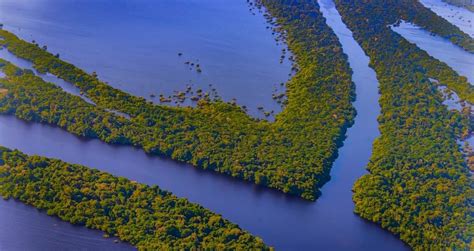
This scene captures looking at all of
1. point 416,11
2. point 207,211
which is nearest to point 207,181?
point 207,211

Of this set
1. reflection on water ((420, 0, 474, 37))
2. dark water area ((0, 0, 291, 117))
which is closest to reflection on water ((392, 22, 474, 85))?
reflection on water ((420, 0, 474, 37))

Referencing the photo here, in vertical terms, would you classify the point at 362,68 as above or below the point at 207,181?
above

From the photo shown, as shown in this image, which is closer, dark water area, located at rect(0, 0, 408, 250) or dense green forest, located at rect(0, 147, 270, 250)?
dense green forest, located at rect(0, 147, 270, 250)

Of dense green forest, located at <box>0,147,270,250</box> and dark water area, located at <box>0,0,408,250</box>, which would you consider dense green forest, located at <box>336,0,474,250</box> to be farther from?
dense green forest, located at <box>0,147,270,250</box>

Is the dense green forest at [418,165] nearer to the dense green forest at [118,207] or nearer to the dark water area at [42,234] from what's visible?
the dense green forest at [118,207]

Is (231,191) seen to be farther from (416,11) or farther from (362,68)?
(416,11)

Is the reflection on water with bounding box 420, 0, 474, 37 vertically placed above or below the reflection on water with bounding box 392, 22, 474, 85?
above
